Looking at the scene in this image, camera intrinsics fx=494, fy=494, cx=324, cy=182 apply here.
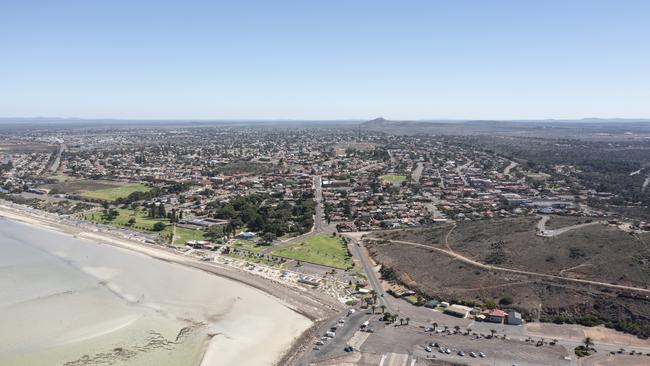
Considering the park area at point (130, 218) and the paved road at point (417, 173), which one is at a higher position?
the paved road at point (417, 173)

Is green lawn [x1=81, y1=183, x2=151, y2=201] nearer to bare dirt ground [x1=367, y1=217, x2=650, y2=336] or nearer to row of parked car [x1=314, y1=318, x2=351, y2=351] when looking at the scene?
bare dirt ground [x1=367, y1=217, x2=650, y2=336]

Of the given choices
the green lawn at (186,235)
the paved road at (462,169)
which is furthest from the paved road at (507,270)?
the paved road at (462,169)

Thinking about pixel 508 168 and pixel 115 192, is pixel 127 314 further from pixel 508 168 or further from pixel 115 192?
pixel 508 168

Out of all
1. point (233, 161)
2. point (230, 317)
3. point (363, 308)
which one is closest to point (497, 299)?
point (363, 308)

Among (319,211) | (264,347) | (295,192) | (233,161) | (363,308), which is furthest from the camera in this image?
(233,161)

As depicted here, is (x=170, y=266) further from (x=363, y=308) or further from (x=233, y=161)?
(x=233, y=161)

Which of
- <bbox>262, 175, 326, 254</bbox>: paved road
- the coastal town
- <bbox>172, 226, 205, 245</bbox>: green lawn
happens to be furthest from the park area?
<bbox>262, 175, 326, 254</bbox>: paved road

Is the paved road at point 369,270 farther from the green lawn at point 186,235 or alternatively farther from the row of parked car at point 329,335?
the green lawn at point 186,235
